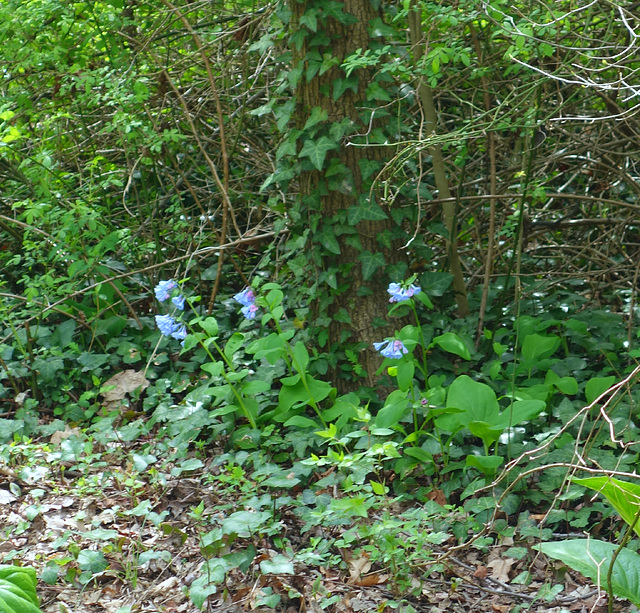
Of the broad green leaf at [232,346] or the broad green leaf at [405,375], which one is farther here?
the broad green leaf at [232,346]

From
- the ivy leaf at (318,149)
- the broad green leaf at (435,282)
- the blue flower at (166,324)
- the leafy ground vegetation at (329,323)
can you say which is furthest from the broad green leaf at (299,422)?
the ivy leaf at (318,149)

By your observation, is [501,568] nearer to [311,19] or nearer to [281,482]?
[281,482]

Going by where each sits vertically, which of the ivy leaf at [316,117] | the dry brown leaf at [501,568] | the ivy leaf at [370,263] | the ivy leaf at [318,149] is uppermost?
the ivy leaf at [316,117]

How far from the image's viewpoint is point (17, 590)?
1.60 meters

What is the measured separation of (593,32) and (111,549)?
10.6 feet

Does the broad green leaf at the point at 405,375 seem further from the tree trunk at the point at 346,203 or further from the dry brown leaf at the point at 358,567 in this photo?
the dry brown leaf at the point at 358,567

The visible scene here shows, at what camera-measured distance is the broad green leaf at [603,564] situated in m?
1.92

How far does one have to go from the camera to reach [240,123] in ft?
13.0

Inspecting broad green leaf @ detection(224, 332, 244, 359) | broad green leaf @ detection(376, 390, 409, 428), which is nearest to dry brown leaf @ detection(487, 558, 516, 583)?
broad green leaf @ detection(376, 390, 409, 428)

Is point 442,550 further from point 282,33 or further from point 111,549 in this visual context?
point 282,33

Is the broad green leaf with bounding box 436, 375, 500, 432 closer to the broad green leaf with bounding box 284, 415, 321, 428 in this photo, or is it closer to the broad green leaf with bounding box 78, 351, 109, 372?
the broad green leaf with bounding box 284, 415, 321, 428

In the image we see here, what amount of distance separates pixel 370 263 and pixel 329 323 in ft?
1.16

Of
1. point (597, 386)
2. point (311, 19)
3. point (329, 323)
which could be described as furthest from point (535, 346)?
point (311, 19)

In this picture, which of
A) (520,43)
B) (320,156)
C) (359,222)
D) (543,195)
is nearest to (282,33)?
(320,156)
